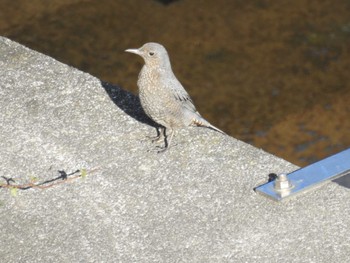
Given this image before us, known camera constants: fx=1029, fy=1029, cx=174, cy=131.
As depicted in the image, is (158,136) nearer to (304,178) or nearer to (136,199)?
(136,199)

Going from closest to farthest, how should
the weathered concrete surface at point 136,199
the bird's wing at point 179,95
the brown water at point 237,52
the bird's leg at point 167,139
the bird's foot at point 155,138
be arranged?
the weathered concrete surface at point 136,199 < the bird's leg at point 167,139 < the bird's foot at point 155,138 < the bird's wing at point 179,95 < the brown water at point 237,52

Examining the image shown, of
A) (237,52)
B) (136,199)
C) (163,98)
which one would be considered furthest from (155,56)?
(237,52)

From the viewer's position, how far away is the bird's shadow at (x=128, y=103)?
554 centimetres

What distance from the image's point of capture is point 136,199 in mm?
4828

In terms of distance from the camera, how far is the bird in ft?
17.6

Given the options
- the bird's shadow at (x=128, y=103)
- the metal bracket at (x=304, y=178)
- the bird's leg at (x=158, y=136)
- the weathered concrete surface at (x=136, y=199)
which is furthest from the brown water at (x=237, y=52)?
the metal bracket at (x=304, y=178)

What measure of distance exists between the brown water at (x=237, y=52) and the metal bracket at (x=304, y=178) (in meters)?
2.20

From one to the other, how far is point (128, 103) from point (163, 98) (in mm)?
268

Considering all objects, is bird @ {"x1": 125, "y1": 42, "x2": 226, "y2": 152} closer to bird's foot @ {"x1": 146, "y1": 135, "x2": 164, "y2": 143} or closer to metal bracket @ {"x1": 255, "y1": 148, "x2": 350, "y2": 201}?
bird's foot @ {"x1": 146, "y1": 135, "x2": 164, "y2": 143}

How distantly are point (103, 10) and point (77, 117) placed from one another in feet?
9.65

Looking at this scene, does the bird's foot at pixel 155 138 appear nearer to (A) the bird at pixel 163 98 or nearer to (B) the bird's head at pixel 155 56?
(A) the bird at pixel 163 98

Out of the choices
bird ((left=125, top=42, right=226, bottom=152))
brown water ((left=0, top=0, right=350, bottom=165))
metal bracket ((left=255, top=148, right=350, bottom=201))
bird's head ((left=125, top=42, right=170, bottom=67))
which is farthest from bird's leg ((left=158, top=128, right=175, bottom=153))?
brown water ((left=0, top=0, right=350, bottom=165))

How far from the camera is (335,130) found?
7.30 metres

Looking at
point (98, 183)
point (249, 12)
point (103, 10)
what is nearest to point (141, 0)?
point (103, 10)
